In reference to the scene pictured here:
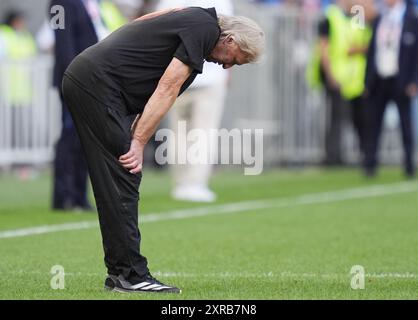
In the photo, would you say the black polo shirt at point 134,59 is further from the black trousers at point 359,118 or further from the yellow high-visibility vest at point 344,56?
the black trousers at point 359,118

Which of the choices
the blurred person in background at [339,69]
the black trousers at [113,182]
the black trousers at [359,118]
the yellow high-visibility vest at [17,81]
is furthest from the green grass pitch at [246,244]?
the blurred person in background at [339,69]

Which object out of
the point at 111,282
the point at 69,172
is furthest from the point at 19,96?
the point at 111,282

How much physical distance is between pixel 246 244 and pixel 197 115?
467cm

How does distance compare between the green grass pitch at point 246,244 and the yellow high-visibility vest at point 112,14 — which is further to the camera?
the yellow high-visibility vest at point 112,14

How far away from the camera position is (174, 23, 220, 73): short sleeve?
7984 mm

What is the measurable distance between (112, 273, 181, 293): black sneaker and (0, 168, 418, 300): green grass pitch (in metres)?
0.09

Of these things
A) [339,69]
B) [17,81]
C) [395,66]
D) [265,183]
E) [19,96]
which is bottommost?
[265,183]

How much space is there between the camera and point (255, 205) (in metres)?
15.5

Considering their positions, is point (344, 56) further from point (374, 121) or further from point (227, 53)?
point (227, 53)

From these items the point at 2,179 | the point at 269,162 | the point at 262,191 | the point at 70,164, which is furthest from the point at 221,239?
the point at 269,162

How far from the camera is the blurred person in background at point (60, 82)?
13.4m

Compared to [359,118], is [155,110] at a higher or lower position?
lower

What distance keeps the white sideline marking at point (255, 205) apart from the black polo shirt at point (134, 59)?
12.6ft
